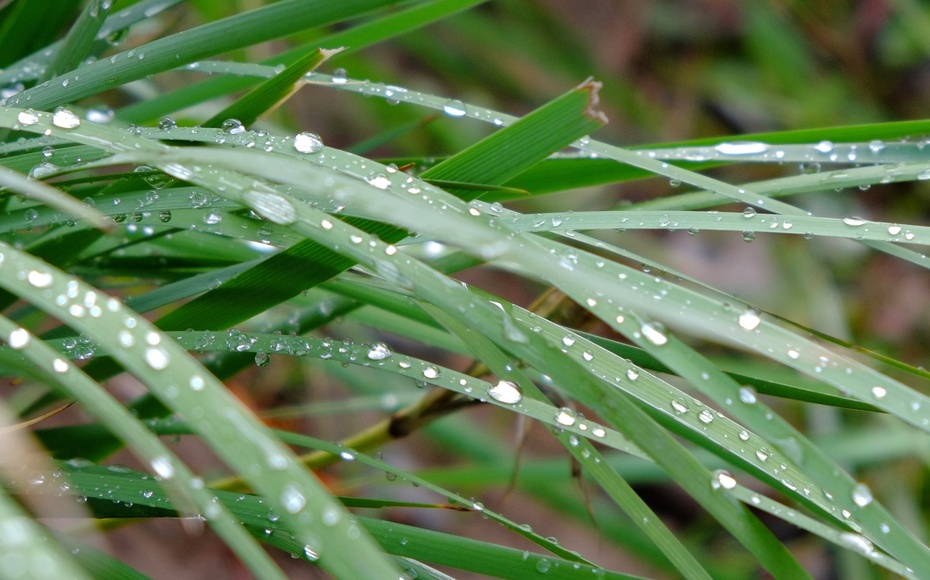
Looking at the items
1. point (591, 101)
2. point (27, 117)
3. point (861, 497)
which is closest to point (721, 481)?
point (861, 497)

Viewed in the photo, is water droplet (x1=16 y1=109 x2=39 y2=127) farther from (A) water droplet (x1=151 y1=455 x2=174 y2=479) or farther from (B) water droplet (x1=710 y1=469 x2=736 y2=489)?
(B) water droplet (x1=710 y1=469 x2=736 y2=489)

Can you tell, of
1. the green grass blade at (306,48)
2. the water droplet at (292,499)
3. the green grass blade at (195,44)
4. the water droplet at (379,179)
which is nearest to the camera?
the water droplet at (292,499)

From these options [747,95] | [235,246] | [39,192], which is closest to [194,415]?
[39,192]

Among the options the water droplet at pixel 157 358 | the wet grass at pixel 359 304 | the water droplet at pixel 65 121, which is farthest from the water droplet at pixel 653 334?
the water droplet at pixel 65 121

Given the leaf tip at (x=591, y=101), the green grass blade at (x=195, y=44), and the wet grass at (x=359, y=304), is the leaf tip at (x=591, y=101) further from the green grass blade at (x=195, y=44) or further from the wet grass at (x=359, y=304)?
the green grass blade at (x=195, y=44)

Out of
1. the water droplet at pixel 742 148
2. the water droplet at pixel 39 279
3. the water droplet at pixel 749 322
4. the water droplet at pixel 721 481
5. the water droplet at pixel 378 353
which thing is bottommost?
the water droplet at pixel 39 279

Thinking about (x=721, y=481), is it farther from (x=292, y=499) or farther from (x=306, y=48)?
(x=306, y=48)
